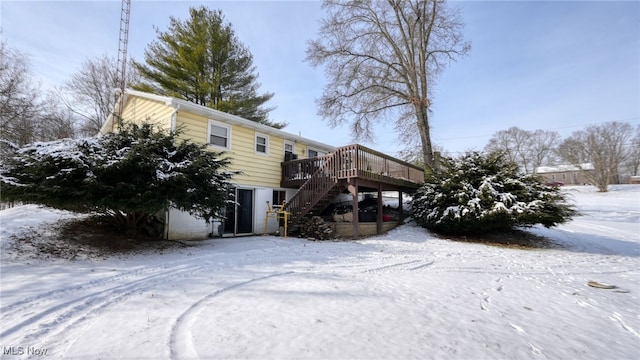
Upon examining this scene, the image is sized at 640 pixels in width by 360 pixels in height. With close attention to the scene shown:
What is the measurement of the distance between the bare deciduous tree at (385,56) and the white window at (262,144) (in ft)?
25.6

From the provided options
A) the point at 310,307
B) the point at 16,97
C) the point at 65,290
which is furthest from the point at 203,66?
the point at 310,307

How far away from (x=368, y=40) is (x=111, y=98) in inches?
740

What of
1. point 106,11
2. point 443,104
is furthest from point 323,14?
point 106,11

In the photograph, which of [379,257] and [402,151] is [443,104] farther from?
[379,257]

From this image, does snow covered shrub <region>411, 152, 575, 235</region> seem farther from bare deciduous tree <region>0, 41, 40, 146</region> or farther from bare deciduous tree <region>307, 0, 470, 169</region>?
bare deciduous tree <region>0, 41, 40, 146</region>

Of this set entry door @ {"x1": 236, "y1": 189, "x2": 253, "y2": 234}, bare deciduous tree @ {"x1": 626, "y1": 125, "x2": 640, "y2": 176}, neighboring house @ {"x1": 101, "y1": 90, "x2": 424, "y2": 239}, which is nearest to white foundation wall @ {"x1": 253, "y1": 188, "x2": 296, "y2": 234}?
neighboring house @ {"x1": 101, "y1": 90, "x2": 424, "y2": 239}

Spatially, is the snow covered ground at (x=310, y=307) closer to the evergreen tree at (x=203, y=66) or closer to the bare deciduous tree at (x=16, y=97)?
the bare deciduous tree at (x=16, y=97)

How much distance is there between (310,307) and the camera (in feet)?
11.9

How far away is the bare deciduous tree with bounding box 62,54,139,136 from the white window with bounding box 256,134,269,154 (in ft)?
43.8

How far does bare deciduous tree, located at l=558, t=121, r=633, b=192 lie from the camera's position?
95.9 feet

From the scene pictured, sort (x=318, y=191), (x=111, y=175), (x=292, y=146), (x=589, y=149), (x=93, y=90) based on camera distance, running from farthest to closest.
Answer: (x=589, y=149), (x=93, y=90), (x=292, y=146), (x=318, y=191), (x=111, y=175)

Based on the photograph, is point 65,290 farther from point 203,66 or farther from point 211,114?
point 203,66

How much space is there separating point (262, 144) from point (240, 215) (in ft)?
10.5

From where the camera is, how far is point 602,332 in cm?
355
